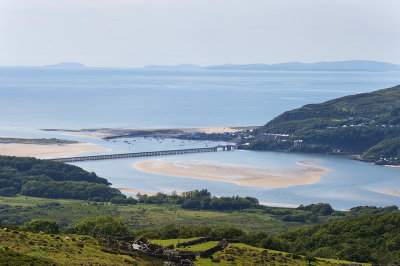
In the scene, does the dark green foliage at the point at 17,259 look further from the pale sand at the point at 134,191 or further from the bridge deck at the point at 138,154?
the bridge deck at the point at 138,154

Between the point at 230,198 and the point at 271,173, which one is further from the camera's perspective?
the point at 271,173

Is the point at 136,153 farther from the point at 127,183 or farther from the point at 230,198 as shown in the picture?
the point at 230,198

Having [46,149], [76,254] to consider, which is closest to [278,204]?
[46,149]

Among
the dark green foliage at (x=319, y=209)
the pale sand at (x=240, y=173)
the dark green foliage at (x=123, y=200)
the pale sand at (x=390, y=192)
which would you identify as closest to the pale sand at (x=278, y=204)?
the dark green foliage at (x=319, y=209)

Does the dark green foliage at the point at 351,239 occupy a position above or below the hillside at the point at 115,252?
below

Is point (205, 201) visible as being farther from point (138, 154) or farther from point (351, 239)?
point (138, 154)

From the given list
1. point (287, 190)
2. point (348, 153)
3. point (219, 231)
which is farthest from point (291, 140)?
point (219, 231)
